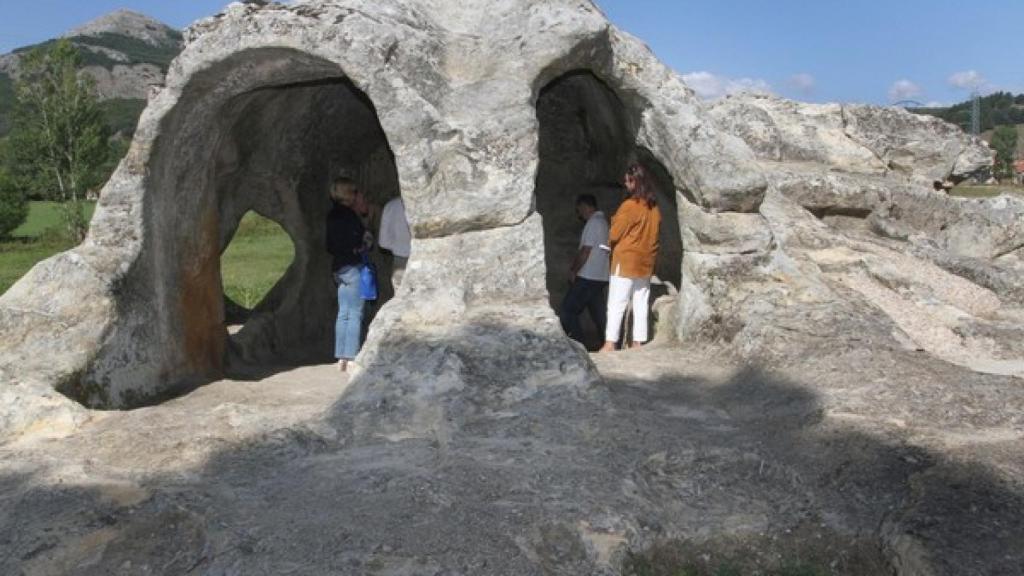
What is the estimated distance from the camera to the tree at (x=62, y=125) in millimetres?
25703

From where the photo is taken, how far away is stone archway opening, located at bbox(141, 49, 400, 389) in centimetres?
621

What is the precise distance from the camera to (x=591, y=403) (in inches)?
185

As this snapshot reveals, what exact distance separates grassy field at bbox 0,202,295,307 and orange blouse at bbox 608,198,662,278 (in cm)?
784

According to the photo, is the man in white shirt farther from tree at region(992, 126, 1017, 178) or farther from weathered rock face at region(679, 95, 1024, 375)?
tree at region(992, 126, 1017, 178)

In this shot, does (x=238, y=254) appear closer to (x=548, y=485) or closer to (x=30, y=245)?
(x=30, y=245)

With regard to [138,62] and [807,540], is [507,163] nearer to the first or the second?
[807,540]

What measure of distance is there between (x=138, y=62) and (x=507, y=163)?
106 m

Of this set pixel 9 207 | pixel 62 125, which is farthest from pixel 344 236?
pixel 9 207

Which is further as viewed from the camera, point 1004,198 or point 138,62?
point 138,62

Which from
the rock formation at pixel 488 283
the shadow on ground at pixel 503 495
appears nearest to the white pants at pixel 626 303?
the rock formation at pixel 488 283

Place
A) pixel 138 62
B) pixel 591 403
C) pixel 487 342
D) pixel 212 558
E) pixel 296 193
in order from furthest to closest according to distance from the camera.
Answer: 1. pixel 138 62
2. pixel 296 193
3. pixel 487 342
4. pixel 591 403
5. pixel 212 558

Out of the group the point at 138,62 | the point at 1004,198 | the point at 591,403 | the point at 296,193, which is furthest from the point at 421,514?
the point at 138,62

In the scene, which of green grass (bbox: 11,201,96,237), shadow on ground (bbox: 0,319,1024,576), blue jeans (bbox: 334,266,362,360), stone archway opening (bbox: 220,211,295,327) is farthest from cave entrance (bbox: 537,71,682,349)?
green grass (bbox: 11,201,96,237)

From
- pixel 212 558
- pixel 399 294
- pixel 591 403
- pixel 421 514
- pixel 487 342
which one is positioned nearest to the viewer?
pixel 212 558
